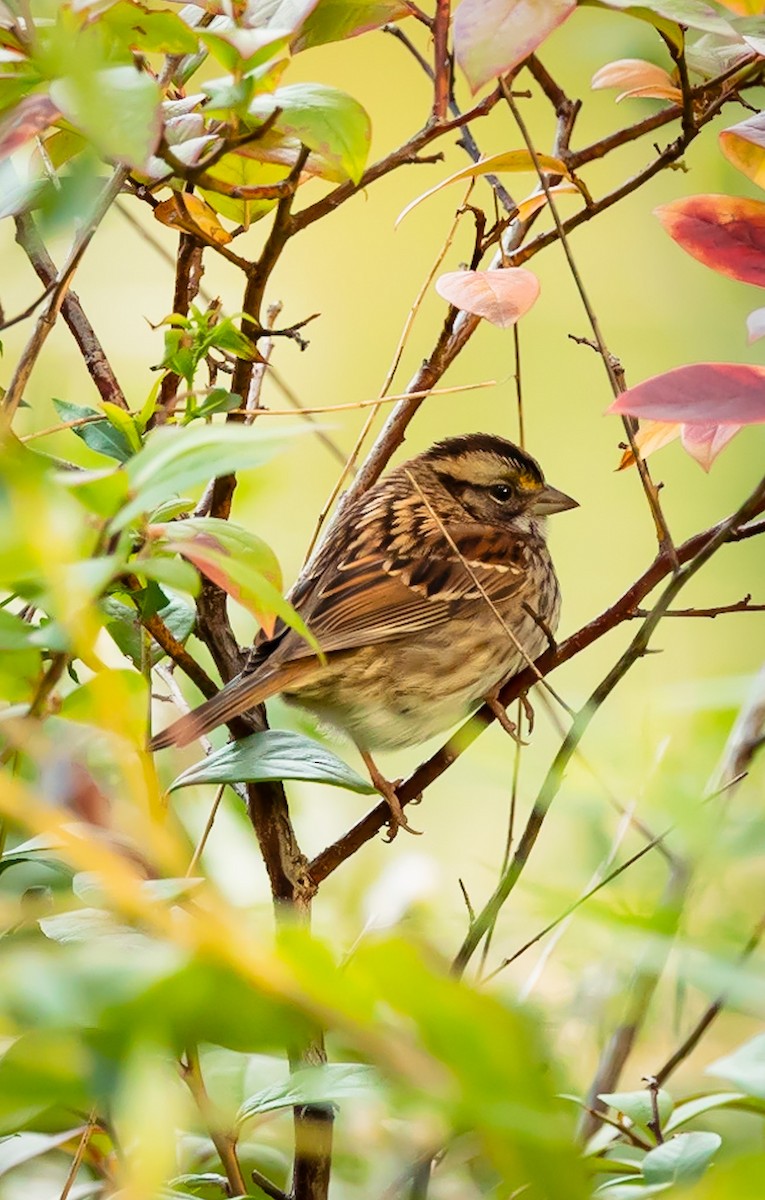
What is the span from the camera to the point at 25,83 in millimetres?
663

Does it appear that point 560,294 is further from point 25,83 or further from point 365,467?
point 25,83

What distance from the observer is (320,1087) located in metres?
0.61

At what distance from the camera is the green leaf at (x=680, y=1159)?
0.59 metres

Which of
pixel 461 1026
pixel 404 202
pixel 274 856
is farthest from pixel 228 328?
pixel 404 202

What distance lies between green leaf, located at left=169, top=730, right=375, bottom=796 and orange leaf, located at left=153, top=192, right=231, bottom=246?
364 millimetres

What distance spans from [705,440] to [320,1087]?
0.48m

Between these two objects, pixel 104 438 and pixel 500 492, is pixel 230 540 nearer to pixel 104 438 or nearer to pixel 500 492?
pixel 104 438

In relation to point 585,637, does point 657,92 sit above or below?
above

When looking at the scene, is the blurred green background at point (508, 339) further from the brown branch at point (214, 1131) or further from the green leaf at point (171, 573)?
the green leaf at point (171, 573)

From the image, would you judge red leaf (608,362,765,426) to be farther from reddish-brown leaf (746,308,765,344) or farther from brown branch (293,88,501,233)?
brown branch (293,88,501,233)

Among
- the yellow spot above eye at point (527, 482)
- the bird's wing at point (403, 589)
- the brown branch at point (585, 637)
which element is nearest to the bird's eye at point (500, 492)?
the yellow spot above eye at point (527, 482)

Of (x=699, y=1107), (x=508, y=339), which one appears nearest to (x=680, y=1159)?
(x=699, y=1107)

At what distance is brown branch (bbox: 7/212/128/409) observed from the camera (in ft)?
3.32

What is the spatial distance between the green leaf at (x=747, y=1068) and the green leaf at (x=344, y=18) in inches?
26.6
